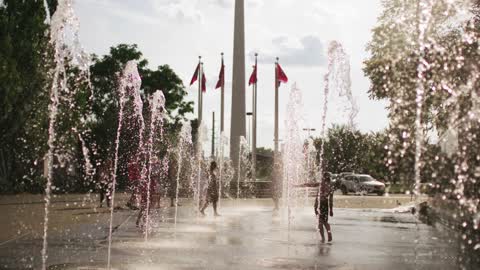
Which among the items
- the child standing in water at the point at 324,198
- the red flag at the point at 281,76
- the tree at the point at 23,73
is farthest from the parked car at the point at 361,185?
the child standing in water at the point at 324,198

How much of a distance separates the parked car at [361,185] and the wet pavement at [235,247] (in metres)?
30.4

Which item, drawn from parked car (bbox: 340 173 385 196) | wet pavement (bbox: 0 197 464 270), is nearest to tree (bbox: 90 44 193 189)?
parked car (bbox: 340 173 385 196)

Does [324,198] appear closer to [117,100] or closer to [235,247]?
[235,247]

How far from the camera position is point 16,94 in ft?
101

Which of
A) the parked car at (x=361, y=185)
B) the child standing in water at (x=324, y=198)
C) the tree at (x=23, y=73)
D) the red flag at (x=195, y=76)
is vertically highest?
the red flag at (x=195, y=76)

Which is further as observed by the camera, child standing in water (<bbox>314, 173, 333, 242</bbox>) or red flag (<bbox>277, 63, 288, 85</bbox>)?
red flag (<bbox>277, 63, 288, 85</bbox>)

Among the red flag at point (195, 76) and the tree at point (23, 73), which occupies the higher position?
the red flag at point (195, 76)

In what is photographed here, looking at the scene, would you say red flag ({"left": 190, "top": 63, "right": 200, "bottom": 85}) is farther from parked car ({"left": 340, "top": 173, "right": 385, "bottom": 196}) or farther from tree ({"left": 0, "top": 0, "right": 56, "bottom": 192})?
tree ({"left": 0, "top": 0, "right": 56, "bottom": 192})

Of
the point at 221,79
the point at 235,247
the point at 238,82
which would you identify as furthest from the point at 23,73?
the point at 235,247

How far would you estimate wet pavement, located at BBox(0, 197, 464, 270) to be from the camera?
959 centimetres

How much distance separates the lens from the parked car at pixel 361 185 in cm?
4766

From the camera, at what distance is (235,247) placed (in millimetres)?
11805

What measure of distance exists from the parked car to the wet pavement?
99.7ft

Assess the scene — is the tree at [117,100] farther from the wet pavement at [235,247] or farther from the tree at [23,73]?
the wet pavement at [235,247]
